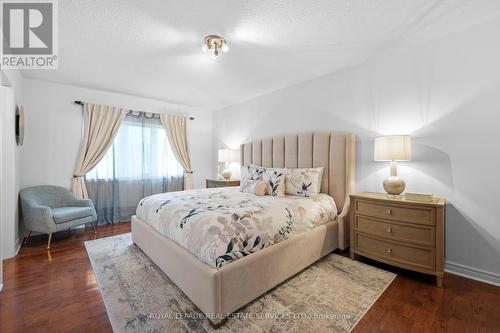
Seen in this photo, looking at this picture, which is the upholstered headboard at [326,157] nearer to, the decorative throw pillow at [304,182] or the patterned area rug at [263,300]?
the decorative throw pillow at [304,182]

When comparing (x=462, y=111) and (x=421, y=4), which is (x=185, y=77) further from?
(x=462, y=111)

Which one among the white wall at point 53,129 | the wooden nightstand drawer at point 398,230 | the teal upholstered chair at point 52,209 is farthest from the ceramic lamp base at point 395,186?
the white wall at point 53,129

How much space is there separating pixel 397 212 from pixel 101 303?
9.05 ft

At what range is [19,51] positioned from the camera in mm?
2486

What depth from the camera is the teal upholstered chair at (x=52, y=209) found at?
2.78m

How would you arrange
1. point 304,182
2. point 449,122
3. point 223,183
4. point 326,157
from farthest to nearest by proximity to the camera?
point 223,183 → point 326,157 → point 304,182 → point 449,122

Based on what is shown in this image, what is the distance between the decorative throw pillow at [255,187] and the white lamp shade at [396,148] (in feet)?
4.63

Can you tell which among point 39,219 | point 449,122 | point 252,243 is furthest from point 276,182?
point 39,219

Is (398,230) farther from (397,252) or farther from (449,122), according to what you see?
(449,122)

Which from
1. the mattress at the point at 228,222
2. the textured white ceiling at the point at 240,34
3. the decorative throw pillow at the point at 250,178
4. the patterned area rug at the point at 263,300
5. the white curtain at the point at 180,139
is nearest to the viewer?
the patterned area rug at the point at 263,300

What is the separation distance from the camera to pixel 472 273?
2.12 meters

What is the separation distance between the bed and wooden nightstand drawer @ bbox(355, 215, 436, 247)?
13.3 inches

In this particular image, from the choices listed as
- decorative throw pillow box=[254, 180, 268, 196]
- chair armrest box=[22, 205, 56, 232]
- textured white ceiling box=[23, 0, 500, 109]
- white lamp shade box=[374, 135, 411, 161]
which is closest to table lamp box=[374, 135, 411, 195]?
white lamp shade box=[374, 135, 411, 161]

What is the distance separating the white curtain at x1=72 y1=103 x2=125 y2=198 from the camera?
3.67m
